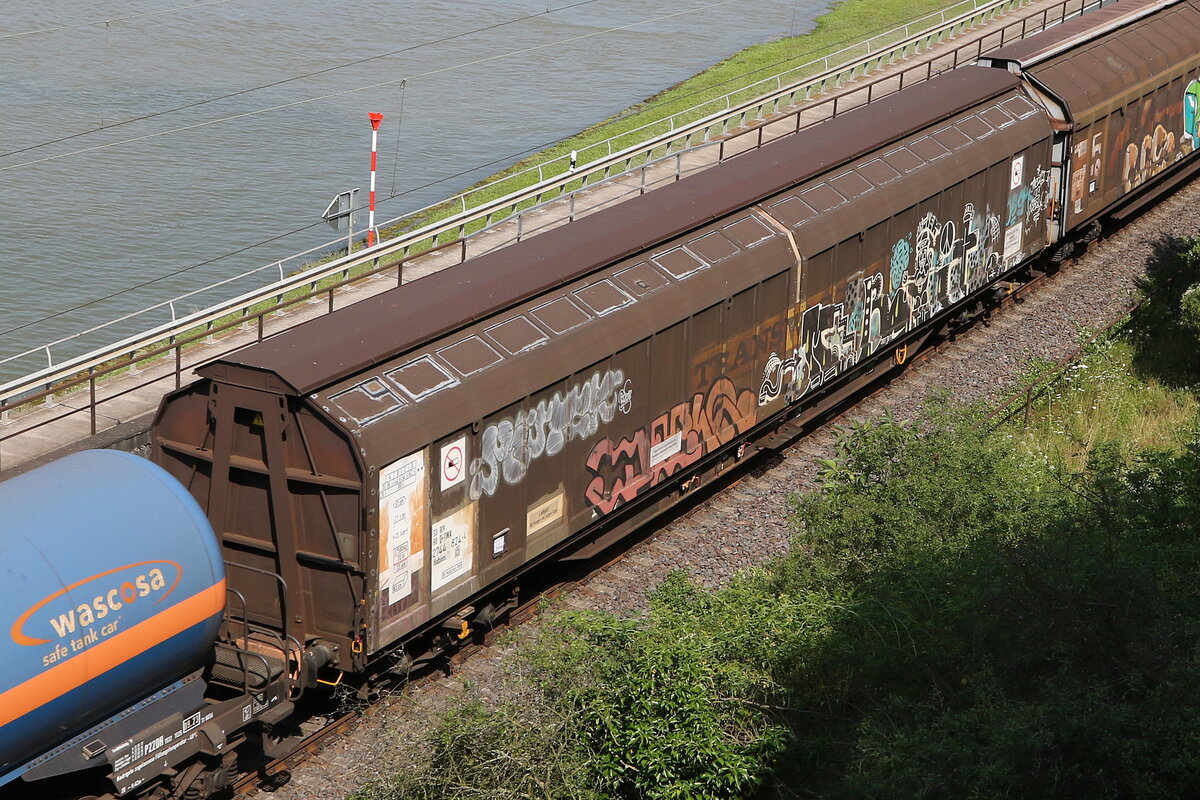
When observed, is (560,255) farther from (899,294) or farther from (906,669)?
(899,294)

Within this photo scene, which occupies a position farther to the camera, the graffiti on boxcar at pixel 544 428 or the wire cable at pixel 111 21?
the wire cable at pixel 111 21

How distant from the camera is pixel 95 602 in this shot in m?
9.86

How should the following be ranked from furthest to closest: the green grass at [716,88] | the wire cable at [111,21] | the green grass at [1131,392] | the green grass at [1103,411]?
the wire cable at [111,21] → the green grass at [716,88] → the green grass at [1131,392] → the green grass at [1103,411]

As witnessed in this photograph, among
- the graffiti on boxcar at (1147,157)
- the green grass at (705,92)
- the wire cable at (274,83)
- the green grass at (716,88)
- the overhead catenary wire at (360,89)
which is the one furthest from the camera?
the wire cable at (274,83)

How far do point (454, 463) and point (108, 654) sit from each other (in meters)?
4.03

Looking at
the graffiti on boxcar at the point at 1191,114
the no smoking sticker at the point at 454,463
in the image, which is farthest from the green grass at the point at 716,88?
the no smoking sticker at the point at 454,463

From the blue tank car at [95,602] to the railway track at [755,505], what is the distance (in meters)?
2.20

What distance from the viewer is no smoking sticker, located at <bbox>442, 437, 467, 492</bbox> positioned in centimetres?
1293

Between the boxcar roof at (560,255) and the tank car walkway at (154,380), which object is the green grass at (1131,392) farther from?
the tank car walkway at (154,380)

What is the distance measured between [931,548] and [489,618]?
16.0ft

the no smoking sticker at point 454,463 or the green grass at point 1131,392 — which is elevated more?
the no smoking sticker at point 454,463

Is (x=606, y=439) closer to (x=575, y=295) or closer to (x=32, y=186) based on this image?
(x=575, y=295)

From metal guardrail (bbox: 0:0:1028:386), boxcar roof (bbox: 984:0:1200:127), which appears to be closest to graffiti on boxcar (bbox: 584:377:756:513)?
metal guardrail (bbox: 0:0:1028:386)

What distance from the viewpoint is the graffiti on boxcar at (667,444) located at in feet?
50.5
